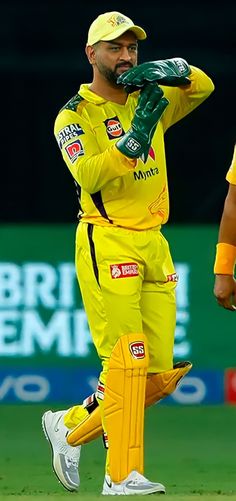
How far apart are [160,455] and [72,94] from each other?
11.2 feet

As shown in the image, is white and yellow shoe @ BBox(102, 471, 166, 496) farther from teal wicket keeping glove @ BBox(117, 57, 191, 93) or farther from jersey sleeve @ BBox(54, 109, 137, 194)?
teal wicket keeping glove @ BBox(117, 57, 191, 93)

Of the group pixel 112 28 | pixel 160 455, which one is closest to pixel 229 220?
pixel 112 28

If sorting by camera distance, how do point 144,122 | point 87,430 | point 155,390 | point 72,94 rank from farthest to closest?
point 72,94 → point 87,430 → point 155,390 → point 144,122

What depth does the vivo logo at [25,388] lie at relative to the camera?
12305 millimetres

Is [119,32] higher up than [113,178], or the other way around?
[119,32]

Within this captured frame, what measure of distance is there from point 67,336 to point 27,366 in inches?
12.9

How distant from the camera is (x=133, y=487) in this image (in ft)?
25.7

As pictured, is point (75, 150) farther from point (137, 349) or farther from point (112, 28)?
point (137, 349)

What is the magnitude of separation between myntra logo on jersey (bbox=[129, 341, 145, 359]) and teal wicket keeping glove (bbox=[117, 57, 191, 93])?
3.52 ft

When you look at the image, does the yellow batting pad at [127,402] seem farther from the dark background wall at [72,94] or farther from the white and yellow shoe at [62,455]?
the dark background wall at [72,94]

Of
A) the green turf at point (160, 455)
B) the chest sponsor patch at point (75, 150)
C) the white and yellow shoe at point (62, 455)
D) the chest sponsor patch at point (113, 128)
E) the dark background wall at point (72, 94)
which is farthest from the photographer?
the dark background wall at point (72, 94)

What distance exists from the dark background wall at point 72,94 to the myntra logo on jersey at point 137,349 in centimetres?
507

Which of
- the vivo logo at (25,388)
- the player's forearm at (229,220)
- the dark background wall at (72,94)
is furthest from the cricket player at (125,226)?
the dark background wall at (72,94)

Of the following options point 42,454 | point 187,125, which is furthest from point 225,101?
point 42,454
